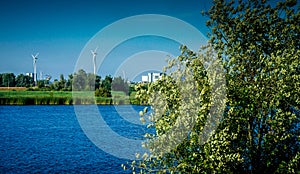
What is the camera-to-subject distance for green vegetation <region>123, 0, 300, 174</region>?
1030 centimetres

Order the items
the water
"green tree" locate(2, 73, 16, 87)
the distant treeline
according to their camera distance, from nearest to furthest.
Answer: the water
the distant treeline
"green tree" locate(2, 73, 16, 87)

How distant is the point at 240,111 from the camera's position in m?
10.8

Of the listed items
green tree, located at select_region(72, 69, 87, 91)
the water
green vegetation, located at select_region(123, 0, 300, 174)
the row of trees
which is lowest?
the water

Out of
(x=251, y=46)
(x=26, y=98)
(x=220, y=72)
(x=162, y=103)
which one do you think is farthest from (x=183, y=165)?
(x=26, y=98)

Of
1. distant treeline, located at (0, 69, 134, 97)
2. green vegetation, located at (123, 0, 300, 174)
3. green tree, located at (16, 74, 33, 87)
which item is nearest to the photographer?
green vegetation, located at (123, 0, 300, 174)

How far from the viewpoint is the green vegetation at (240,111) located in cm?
1030

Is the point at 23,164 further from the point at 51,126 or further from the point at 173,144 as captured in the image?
the point at 51,126

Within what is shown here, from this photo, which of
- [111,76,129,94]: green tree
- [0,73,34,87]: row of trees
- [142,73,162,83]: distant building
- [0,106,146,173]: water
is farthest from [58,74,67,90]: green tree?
[142,73,162,83]: distant building

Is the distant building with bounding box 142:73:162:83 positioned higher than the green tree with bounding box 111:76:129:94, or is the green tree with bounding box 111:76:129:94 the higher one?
the green tree with bounding box 111:76:129:94

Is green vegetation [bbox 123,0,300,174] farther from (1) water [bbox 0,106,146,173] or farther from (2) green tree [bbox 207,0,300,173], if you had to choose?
(1) water [bbox 0,106,146,173]

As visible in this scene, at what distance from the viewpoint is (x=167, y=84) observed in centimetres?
1085

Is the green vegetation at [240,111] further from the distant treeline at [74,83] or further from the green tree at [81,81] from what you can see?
the green tree at [81,81]

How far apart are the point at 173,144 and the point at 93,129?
2918 cm

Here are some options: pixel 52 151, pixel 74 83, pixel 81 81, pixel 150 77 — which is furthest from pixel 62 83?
pixel 150 77
